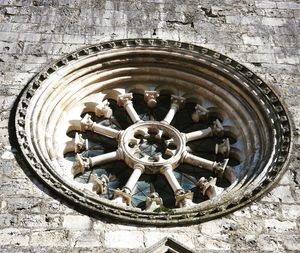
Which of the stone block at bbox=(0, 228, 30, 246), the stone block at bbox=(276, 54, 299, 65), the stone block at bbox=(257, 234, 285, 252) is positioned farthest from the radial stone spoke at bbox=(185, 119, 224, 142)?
the stone block at bbox=(0, 228, 30, 246)

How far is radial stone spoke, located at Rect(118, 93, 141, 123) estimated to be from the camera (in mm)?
11039

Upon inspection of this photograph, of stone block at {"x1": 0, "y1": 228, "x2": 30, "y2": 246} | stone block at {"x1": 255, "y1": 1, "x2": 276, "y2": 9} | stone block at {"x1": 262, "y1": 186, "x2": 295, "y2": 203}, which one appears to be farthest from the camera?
stone block at {"x1": 255, "y1": 1, "x2": 276, "y2": 9}

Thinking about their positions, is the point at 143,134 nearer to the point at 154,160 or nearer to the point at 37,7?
the point at 154,160

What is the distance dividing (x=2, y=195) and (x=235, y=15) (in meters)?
4.96

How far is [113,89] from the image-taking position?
11500 millimetres

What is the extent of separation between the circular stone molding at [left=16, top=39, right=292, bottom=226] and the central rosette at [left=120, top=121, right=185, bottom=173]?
1 centimetres

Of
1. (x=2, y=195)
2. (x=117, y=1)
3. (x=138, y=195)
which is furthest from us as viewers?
(x=117, y=1)

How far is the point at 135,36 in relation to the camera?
11.6 m

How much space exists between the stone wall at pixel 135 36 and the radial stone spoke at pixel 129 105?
888 millimetres

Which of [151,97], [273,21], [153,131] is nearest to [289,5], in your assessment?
[273,21]

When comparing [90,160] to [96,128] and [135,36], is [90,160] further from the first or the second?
[135,36]

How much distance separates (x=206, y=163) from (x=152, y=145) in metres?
0.82

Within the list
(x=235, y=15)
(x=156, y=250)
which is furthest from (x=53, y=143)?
(x=235, y=15)

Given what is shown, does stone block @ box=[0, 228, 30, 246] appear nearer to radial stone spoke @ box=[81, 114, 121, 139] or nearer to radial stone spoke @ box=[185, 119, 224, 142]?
radial stone spoke @ box=[81, 114, 121, 139]
